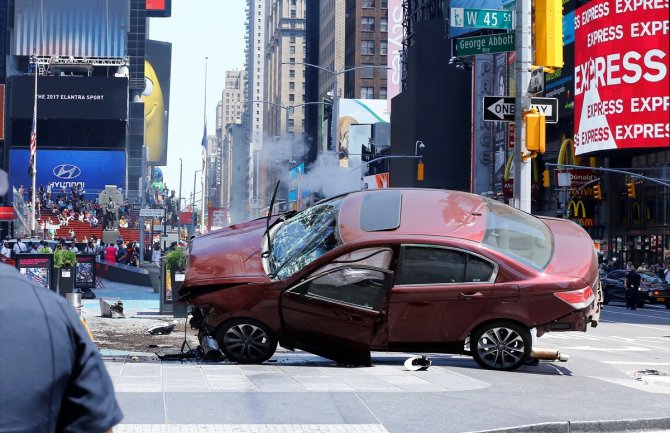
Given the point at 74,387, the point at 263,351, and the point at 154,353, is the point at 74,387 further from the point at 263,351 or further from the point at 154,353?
the point at 154,353

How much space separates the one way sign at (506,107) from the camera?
17281 mm

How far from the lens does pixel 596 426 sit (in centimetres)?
923

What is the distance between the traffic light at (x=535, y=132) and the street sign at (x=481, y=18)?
137 centimetres

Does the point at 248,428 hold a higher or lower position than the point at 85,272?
lower

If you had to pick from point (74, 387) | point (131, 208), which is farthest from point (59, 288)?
point (131, 208)

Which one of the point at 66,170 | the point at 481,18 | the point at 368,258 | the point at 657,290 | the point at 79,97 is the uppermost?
the point at 79,97

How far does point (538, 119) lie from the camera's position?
16594 millimetres

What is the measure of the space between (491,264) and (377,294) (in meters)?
1.39

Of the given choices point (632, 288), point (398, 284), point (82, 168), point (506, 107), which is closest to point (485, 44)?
point (506, 107)

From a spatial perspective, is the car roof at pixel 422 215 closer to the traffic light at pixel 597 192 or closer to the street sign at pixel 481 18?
the street sign at pixel 481 18

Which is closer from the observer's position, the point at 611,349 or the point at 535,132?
the point at 535,132

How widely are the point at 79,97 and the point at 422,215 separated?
96206 mm

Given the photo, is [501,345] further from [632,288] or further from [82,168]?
[82,168]

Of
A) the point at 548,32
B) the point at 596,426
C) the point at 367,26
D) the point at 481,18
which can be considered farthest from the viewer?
the point at 367,26
